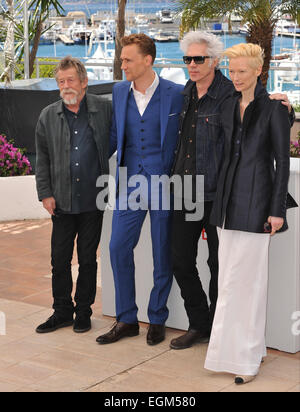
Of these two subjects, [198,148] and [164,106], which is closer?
[198,148]

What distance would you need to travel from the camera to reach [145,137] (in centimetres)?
500

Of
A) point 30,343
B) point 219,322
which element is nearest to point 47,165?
point 30,343

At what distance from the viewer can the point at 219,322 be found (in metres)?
4.55

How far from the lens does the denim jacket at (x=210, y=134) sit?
4.66 meters

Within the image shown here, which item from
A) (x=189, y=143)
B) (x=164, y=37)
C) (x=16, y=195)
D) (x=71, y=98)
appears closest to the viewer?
(x=189, y=143)

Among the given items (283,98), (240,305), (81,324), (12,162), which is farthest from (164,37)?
(240,305)

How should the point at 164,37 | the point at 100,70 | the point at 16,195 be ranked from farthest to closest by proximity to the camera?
the point at 164,37 → the point at 100,70 → the point at 16,195

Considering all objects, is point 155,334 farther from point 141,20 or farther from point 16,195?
point 141,20

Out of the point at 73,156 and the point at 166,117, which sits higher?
the point at 166,117

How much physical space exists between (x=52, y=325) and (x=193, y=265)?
1.10 metres

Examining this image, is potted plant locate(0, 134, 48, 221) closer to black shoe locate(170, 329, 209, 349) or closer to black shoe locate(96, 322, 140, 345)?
black shoe locate(96, 322, 140, 345)

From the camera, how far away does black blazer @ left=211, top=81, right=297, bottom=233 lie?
4289 millimetres

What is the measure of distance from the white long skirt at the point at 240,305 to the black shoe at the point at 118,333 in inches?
32.6

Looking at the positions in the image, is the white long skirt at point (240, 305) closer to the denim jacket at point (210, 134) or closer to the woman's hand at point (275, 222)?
the woman's hand at point (275, 222)
